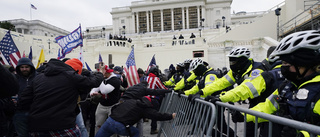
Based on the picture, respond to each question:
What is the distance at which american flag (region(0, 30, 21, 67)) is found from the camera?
600cm

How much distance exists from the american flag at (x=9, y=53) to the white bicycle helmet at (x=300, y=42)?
21.4 feet

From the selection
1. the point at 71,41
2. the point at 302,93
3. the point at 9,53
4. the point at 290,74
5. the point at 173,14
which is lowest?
the point at 302,93

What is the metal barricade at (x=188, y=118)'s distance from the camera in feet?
8.97

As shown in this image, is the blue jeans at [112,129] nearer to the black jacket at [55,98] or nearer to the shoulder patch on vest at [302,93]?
the black jacket at [55,98]

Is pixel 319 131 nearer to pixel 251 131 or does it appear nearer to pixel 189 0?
pixel 251 131

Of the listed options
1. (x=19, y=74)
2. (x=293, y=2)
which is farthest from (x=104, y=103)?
(x=293, y=2)

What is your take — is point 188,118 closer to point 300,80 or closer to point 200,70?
point 300,80

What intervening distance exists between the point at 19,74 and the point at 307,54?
4.58 m

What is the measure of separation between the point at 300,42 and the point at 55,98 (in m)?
2.87

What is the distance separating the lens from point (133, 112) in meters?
3.84

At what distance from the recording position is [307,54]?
196cm

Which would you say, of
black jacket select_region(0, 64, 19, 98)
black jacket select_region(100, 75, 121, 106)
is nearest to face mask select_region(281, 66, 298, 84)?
black jacket select_region(0, 64, 19, 98)

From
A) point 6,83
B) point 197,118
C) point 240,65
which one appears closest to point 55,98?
point 6,83

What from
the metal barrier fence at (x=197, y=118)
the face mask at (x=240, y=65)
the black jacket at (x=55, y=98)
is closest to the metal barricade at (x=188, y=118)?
the metal barrier fence at (x=197, y=118)
